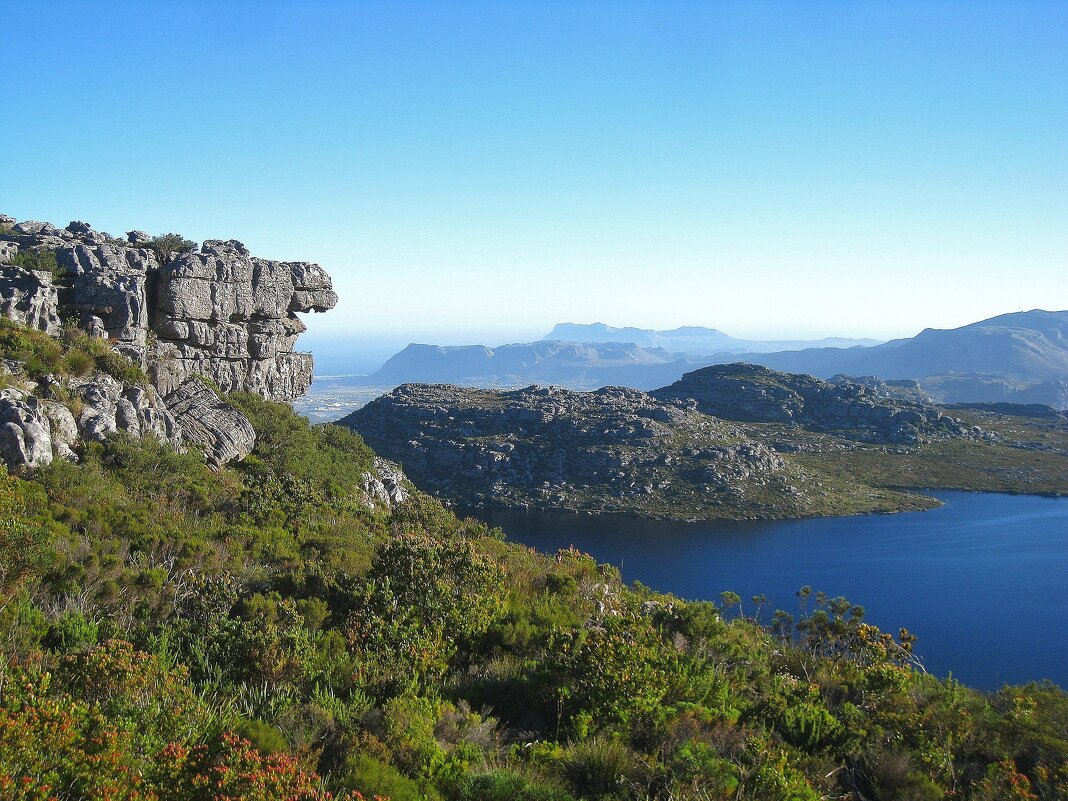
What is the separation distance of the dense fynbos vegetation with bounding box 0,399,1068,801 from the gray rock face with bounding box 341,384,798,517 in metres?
72.5

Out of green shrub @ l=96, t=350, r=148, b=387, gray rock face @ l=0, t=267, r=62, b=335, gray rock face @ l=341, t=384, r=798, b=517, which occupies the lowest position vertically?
gray rock face @ l=341, t=384, r=798, b=517

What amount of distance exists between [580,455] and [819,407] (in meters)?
64.4

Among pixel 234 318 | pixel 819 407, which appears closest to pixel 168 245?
pixel 234 318

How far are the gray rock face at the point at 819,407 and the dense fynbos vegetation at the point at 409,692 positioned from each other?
4750 inches

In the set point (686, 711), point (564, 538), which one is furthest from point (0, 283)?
point (564, 538)

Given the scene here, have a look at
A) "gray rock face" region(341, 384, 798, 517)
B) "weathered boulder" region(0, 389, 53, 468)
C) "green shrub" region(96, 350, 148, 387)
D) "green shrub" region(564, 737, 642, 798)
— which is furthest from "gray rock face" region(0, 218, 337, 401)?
"gray rock face" region(341, 384, 798, 517)

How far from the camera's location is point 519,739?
25.3 feet

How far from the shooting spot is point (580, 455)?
308ft

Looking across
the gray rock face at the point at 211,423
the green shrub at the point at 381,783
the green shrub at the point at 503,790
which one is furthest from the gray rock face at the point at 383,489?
the green shrub at the point at 503,790

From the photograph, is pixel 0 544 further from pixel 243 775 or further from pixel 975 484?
pixel 975 484

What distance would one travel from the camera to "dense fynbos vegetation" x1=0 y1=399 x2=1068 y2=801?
573 centimetres

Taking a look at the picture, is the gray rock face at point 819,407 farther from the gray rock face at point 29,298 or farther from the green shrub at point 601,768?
the green shrub at point 601,768

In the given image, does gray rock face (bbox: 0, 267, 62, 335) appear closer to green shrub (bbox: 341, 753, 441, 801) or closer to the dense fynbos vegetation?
the dense fynbos vegetation

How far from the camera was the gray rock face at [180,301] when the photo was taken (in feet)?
73.2
